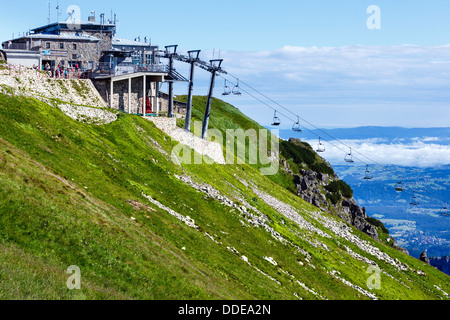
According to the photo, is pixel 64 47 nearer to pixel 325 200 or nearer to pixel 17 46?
pixel 17 46

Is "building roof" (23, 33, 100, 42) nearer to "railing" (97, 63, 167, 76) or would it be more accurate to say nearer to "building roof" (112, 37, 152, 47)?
"railing" (97, 63, 167, 76)

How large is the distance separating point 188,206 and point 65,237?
28.4 metres

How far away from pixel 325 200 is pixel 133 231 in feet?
389

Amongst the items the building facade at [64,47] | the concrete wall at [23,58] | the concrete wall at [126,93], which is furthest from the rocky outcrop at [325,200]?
the concrete wall at [23,58]

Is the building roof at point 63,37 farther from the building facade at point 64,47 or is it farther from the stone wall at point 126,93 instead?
the stone wall at point 126,93

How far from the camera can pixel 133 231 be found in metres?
44.1

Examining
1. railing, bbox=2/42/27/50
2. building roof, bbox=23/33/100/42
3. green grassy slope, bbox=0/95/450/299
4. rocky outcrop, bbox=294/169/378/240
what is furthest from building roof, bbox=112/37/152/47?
rocky outcrop, bbox=294/169/378/240

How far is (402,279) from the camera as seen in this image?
303 ft

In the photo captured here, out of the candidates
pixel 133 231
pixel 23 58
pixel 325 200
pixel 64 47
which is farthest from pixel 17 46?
pixel 325 200

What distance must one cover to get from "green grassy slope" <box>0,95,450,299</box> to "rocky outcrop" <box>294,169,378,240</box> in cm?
5369

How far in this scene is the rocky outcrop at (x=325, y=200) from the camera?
151000 millimetres

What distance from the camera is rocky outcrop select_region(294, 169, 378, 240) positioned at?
151000 mm
